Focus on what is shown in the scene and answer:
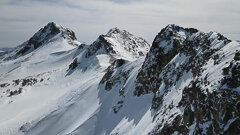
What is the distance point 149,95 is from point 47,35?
11352 cm

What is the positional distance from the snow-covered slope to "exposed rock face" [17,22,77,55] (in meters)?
66.0

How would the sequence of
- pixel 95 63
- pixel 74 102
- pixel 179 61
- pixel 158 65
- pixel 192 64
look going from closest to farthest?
pixel 192 64 < pixel 179 61 < pixel 158 65 < pixel 74 102 < pixel 95 63

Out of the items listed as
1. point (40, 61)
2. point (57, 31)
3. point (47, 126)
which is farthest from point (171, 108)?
point (57, 31)

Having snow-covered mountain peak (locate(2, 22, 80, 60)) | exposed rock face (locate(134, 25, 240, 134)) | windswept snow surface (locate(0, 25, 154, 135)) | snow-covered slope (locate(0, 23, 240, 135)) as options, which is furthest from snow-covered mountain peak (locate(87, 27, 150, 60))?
snow-covered mountain peak (locate(2, 22, 80, 60))

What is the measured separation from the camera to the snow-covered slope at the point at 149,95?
9.57 meters

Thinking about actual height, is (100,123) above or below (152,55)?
below

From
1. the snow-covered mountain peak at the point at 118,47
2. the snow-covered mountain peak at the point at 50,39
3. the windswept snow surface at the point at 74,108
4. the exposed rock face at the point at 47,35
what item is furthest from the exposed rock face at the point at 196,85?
the exposed rock face at the point at 47,35

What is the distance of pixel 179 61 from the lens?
18.9 m

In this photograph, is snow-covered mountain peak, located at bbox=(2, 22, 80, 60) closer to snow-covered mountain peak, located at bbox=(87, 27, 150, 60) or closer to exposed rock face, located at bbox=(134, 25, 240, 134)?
snow-covered mountain peak, located at bbox=(87, 27, 150, 60)

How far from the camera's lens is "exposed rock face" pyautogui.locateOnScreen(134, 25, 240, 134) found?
29.1 feet

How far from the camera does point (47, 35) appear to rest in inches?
4692

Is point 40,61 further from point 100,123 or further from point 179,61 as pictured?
point 179,61

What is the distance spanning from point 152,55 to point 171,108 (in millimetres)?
11286

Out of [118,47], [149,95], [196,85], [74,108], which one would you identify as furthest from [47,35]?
[196,85]
